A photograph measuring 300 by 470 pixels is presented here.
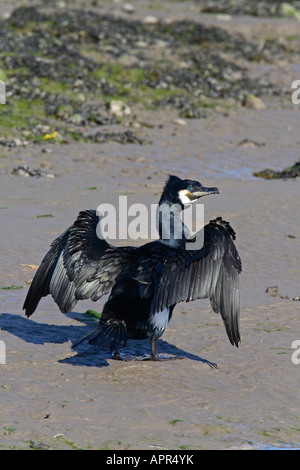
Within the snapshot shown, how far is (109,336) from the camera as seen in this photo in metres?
6.14

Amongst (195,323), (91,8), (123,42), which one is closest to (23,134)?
(123,42)

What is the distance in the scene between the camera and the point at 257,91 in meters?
19.0

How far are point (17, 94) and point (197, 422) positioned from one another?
11.7m

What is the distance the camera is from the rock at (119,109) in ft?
53.8

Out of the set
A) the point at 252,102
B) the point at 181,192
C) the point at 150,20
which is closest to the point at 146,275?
the point at 181,192

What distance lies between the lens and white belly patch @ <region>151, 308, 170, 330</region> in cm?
641

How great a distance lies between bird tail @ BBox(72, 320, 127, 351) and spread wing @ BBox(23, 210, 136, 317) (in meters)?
0.32

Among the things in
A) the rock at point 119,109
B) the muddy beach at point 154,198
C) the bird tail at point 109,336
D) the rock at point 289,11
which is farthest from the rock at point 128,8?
the bird tail at point 109,336

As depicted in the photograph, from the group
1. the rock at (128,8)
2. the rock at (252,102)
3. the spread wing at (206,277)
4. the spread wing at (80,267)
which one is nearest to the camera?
the spread wing at (206,277)

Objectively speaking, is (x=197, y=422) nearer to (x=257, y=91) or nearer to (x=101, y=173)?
(x=101, y=173)

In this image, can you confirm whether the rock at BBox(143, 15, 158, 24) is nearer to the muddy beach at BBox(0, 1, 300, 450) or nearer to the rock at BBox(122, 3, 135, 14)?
the muddy beach at BBox(0, 1, 300, 450)

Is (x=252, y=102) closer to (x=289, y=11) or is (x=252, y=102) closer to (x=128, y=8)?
(x=128, y=8)

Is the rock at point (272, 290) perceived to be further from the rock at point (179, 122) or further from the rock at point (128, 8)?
the rock at point (128, 8)

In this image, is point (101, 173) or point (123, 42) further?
point (123, 42)
